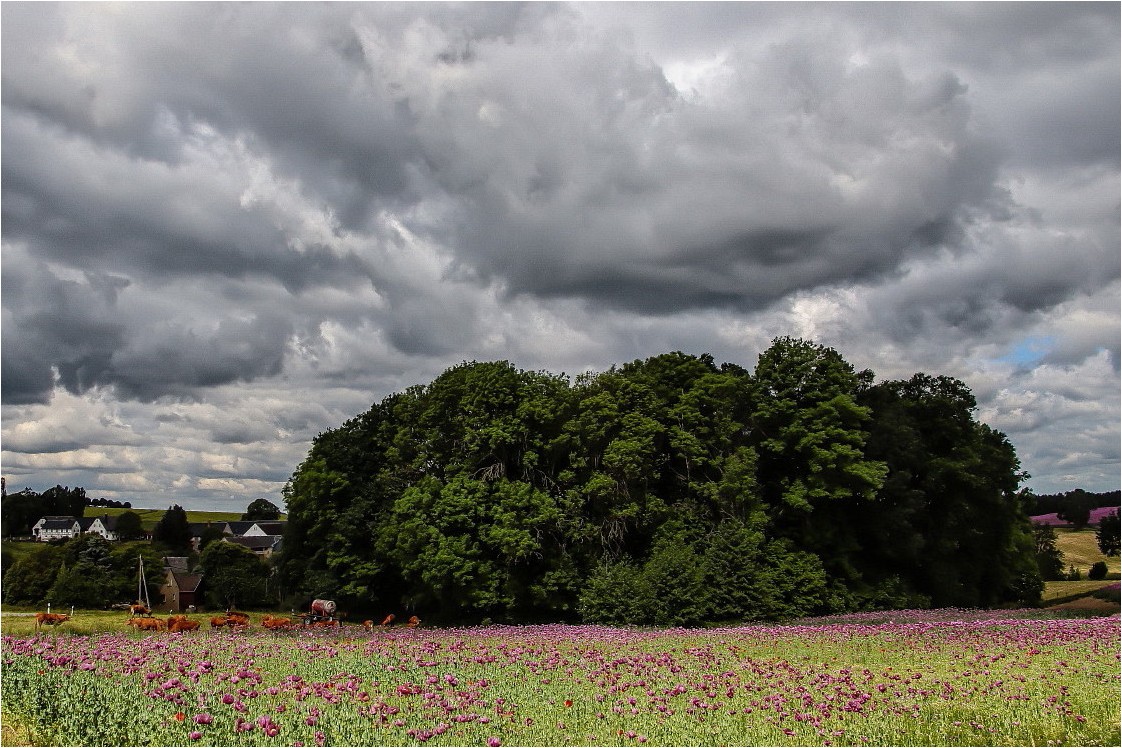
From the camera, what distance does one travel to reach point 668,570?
41.5 metres

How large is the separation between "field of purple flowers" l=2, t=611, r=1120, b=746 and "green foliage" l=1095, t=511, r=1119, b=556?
95023 mm

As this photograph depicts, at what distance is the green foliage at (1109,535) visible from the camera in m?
99.2

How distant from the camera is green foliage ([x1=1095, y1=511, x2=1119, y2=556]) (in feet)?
326

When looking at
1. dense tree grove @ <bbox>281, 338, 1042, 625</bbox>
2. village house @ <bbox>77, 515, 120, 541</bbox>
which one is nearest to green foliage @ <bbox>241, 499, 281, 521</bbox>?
village house @ <bbox>77, 515, 120, 541</bbox>

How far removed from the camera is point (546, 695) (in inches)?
540

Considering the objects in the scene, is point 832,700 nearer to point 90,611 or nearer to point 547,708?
point 547,708

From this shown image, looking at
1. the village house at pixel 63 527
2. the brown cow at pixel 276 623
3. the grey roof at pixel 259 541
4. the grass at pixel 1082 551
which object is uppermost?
the brown cow at pixel 276 623

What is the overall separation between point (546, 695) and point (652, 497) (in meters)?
32.2

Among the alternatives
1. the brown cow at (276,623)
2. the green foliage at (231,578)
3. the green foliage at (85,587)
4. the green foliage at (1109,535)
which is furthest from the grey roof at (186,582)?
the green foliage at (1109,535)

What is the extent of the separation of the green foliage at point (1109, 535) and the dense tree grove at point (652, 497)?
59.8m

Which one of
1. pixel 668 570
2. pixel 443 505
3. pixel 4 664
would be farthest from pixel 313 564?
pixel 4 664

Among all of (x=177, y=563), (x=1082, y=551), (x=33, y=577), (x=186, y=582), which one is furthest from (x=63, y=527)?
(x=1082, y=551)

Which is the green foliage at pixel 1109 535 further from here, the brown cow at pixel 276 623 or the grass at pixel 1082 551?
the brown cow at pixel 276 623

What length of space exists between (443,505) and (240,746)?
32.4 metres
